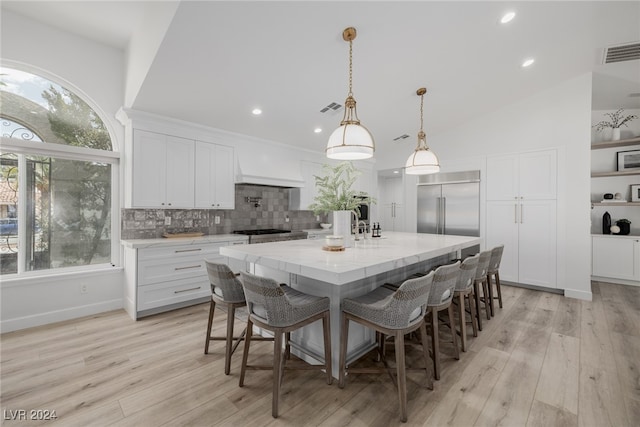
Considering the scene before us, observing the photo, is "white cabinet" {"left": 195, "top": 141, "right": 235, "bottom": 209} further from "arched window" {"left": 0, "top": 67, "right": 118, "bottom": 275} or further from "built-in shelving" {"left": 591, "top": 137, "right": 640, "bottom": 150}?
"built-in shelving" {"left": 591, "top": 137, "right": 640, "bottom": 150}

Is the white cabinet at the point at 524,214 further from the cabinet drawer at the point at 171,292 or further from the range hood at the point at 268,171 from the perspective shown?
the cabinet drawer at the point at 171,292

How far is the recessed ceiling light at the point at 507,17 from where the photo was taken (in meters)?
2.76

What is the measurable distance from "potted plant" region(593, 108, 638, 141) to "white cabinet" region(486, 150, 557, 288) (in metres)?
1.43

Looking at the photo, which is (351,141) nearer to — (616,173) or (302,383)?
(302,383)

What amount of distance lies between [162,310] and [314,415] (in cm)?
250

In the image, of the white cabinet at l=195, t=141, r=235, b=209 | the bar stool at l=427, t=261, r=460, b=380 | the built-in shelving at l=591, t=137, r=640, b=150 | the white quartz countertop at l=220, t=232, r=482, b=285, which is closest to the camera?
the white quartz countertop at l=220, t=232, r=482, b=285

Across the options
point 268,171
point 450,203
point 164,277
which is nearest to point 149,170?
point 164,277

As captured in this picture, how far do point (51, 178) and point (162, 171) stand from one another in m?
1.13

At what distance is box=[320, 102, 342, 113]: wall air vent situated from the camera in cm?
397

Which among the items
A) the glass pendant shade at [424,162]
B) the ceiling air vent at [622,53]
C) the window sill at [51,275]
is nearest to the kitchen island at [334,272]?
the glass pendant shade at [424,162]

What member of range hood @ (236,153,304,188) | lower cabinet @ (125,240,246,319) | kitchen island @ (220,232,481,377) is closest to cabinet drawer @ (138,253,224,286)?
lower cabinet @ (125,240,246,319)

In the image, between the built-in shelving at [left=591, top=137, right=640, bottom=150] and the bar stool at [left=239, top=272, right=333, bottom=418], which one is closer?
the bar stool at [left=239, top=272, right=333, bottom=418]

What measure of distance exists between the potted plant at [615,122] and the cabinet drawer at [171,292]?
265 inches

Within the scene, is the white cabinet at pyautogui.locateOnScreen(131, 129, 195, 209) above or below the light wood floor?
above
